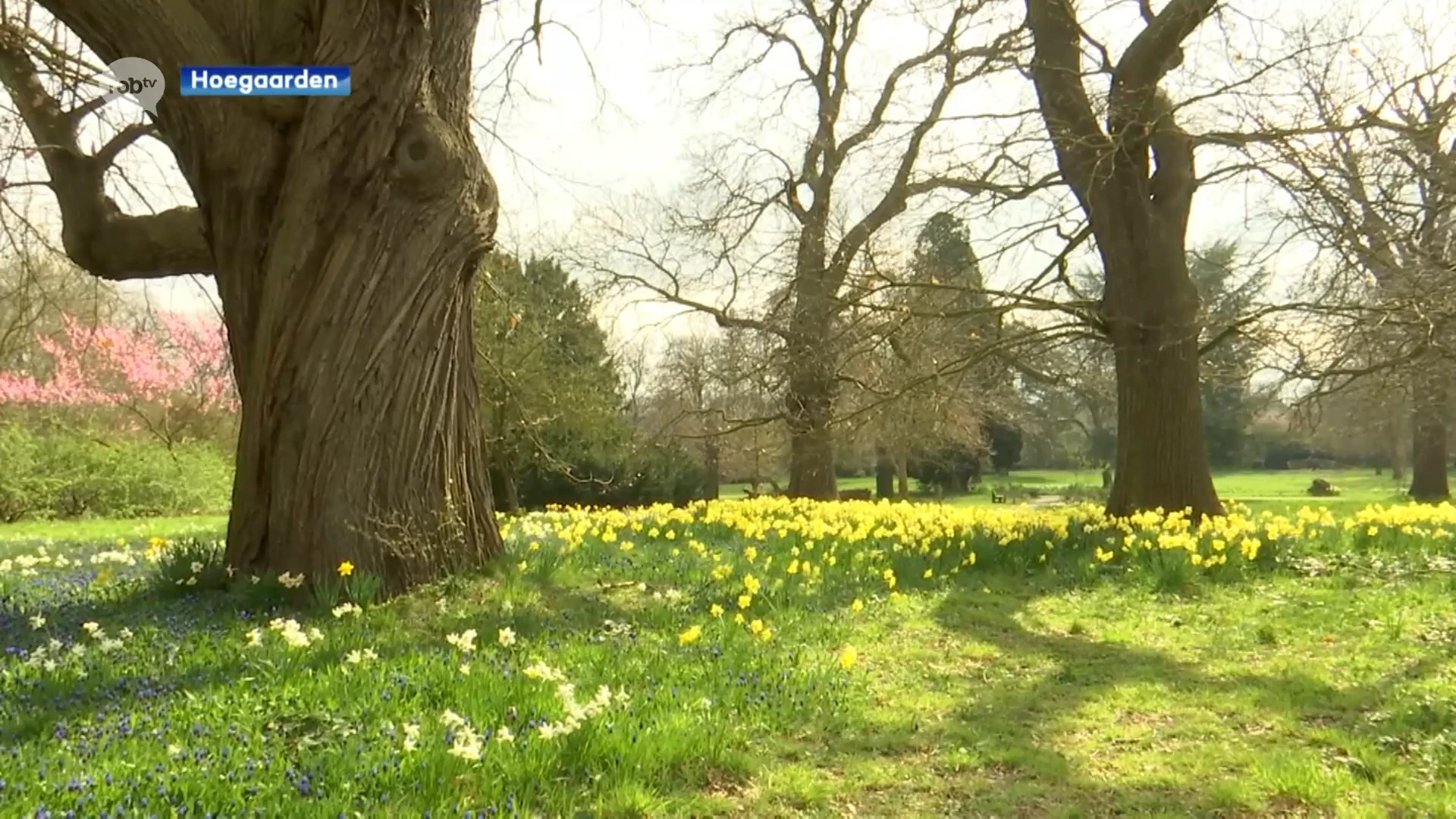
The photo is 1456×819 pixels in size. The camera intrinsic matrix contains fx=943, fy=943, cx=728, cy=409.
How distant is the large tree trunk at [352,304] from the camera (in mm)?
4992

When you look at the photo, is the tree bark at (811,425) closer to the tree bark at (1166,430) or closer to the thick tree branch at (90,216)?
the tree bark at (1166,430)

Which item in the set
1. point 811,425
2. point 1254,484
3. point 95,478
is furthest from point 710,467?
point 1254,484

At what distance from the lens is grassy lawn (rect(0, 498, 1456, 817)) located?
2.74 meters

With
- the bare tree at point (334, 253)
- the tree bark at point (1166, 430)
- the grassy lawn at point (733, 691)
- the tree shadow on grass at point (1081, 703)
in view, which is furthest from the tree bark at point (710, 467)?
the tree shadow on grass at point (1081, 703)

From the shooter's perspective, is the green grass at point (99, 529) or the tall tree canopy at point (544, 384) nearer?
the green grass at point (99, 529)

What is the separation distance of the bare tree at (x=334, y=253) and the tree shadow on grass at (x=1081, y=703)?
3157 millimetres

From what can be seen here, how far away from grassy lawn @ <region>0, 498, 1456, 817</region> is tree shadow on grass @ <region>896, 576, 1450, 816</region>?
2 cm

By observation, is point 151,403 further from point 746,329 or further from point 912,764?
point 912,764

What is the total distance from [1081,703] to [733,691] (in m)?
1.60

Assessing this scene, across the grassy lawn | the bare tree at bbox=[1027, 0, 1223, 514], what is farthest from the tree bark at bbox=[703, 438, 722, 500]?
the grassy lawn

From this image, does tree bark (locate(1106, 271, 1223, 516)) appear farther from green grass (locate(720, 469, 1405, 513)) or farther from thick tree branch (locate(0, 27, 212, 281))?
green grass (locate(720, 469, 1405, 513))

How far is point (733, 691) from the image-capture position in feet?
12.4

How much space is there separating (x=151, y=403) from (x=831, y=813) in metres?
24.1

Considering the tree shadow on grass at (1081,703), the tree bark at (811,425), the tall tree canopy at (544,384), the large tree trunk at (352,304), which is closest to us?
the tree shadow on grass at (1081,703)
